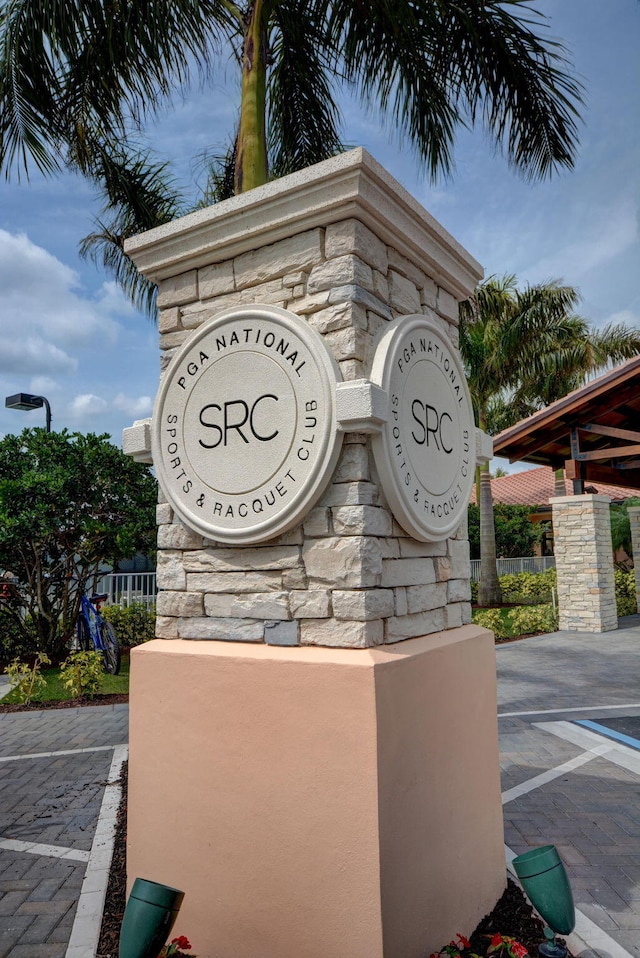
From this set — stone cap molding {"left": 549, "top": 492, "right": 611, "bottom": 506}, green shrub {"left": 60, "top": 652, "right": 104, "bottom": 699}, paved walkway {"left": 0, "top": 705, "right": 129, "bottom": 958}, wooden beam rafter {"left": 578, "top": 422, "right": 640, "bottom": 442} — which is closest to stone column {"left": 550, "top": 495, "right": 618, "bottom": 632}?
stone cap molding {"left": 549, "top": 492, "right": 611, "bottom": 506}

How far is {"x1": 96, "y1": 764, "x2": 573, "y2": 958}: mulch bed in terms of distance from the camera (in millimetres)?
2947

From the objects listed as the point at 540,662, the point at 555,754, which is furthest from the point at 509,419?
the point at 555,754

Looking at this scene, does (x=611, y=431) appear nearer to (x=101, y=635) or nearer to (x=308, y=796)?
(x=101, y=635)

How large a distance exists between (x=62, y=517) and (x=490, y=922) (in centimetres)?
742

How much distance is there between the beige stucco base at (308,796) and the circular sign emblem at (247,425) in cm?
62

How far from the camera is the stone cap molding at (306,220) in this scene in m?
2.80

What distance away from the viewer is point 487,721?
3.43 meters

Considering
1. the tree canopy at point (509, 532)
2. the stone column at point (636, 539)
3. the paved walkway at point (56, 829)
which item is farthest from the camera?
the tree canopy at point (509, 532)

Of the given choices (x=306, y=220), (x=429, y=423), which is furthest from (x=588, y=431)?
(x=306, y=220)

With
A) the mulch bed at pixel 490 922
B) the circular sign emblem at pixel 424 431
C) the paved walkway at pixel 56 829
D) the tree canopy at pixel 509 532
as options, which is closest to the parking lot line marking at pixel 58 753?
the paved walkway at pixel 56 829

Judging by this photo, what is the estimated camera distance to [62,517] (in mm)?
8977

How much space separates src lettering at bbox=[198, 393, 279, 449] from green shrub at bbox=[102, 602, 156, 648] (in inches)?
332

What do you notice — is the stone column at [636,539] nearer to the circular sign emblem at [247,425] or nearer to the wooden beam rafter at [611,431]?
the wooden beam rafter at [611,431]

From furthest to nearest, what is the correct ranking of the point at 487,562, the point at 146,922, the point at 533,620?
the point at 487,562 → the point at 533,620 → the point at 146,922
